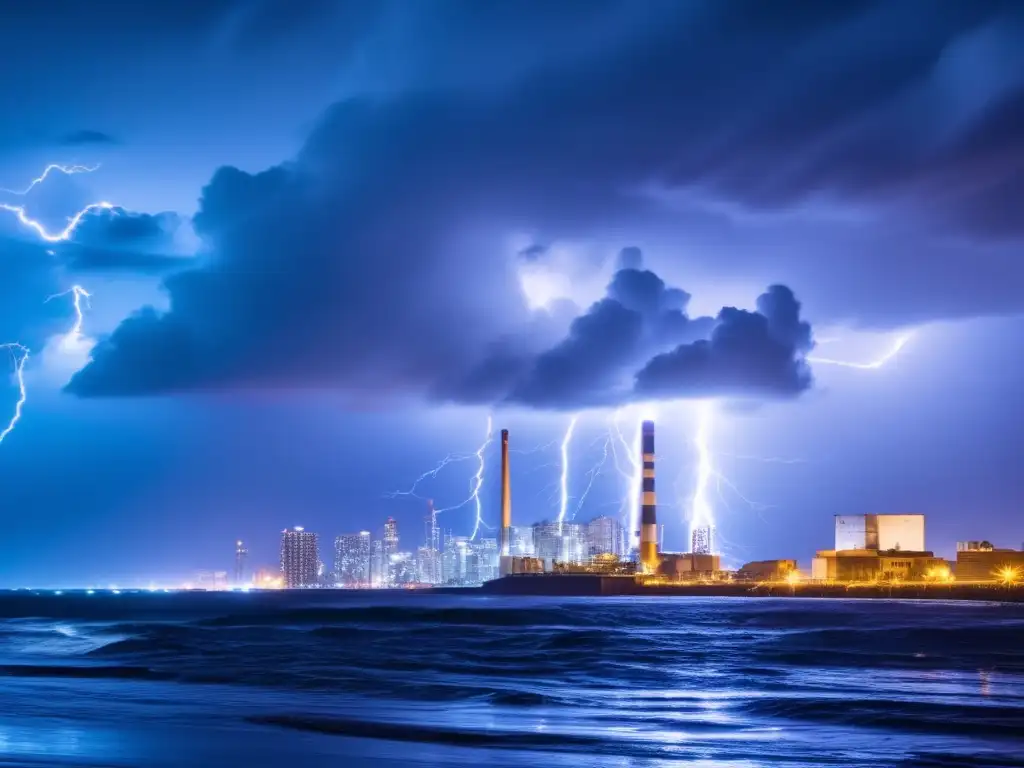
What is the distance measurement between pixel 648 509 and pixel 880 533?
37.0 m

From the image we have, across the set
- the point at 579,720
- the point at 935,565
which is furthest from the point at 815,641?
the point at 935,565

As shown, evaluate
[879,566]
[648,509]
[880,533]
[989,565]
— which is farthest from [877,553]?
[648,509]

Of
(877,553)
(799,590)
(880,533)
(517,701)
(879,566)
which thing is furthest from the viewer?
(880,533)

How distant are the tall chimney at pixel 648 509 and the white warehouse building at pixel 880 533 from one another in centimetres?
3021

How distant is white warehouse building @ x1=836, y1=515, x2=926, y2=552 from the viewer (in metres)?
182

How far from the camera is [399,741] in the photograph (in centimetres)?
2548

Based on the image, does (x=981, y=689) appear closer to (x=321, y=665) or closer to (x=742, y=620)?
(x=321, y=665)

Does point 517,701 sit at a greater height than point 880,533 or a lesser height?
greater

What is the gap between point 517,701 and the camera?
3291cm

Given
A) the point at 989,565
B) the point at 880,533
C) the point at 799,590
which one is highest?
the point at 880,533

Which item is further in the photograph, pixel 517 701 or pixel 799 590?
pixel 799 590

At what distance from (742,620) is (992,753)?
71030 mm

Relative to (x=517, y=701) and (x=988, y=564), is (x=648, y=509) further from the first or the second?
(x=517, y=701)

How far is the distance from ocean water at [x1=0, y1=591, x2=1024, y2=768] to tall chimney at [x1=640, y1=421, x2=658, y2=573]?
13086 centimetres
